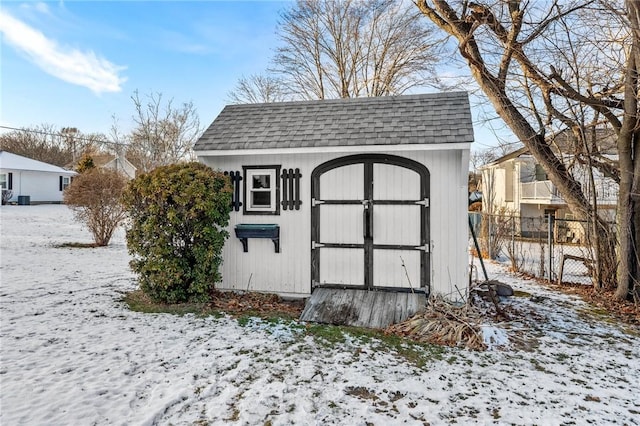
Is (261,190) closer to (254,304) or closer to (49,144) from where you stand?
(254,304)

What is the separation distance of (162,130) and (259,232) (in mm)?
16096

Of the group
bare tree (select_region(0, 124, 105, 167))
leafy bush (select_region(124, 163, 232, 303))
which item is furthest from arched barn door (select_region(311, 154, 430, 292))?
bare tree (select_region(0, 124, 105, 167))

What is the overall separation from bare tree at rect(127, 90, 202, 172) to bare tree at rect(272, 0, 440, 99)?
572 centimetres

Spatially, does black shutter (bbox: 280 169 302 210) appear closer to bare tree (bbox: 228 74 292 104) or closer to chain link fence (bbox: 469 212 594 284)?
chain link fence (bbox: 469 212 594 284)

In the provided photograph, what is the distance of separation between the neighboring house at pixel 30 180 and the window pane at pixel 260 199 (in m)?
27.2

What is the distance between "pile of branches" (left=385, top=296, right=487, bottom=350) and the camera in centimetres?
425

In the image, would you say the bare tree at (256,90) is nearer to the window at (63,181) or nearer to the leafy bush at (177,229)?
the leafy bush at (177,229)

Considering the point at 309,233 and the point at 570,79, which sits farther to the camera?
the point at 570,79

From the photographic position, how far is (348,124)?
19.3 feet

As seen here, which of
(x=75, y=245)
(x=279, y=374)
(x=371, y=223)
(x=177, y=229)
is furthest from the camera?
(x=75, y=245)

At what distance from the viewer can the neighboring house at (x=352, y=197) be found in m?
5.28

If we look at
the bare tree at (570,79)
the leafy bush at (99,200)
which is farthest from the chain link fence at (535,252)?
the leafy bush at (99,200)

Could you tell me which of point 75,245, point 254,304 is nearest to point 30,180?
point 75,245

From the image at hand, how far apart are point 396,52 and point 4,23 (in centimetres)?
1458
